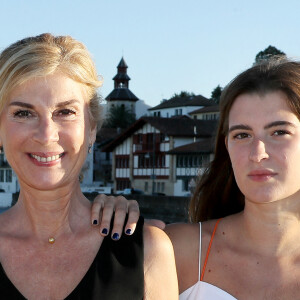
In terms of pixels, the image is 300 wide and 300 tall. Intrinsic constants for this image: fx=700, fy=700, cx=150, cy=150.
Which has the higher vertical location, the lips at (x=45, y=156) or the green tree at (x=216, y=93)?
the green tree at (x=216, y=93)

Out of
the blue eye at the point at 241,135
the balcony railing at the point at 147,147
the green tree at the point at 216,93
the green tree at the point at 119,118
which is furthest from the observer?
the green tree at the point at 119,118

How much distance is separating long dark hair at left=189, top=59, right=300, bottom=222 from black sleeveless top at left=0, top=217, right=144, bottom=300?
110 cm

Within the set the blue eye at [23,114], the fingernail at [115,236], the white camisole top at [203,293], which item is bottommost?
the white camisole top at [203,293]

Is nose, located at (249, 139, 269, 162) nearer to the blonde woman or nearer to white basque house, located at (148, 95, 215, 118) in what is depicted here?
the blonde woman

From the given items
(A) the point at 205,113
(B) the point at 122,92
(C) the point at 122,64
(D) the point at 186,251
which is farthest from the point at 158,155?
(C) the point at 122,64

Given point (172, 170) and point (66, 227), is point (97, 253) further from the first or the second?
point (172, 170)

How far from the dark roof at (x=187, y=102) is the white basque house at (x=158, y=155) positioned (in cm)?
3929

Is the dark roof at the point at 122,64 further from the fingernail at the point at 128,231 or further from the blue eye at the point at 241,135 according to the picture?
the fingernail at the point at 128,231

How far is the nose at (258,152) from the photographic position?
3509 mm

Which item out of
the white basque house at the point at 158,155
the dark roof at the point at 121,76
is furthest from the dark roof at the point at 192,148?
the dark roof at the point at 121,76

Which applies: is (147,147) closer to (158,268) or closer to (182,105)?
(182,105)

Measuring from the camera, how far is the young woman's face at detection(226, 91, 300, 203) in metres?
3.52

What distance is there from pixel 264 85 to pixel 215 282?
3.56 feet

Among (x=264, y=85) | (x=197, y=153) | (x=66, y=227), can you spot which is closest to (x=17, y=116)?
(x=66, y=227)
